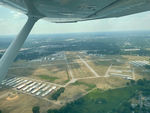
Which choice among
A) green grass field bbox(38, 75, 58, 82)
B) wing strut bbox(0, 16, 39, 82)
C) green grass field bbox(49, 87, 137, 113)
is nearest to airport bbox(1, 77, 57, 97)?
green grass field bbox(38, 75, 58, 82)

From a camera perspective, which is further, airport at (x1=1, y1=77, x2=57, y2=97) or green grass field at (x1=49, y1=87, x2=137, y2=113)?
airport at (x1=1, y1=77, x2=57, y2=97)

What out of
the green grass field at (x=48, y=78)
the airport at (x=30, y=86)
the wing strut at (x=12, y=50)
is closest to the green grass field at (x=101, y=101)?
the airport at (x=30, y=86)

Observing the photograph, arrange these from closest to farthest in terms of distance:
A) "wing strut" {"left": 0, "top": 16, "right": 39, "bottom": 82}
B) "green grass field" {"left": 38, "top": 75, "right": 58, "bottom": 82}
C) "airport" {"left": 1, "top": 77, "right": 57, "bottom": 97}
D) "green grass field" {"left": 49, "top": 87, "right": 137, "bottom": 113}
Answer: "wing strut" {"left": 0, "top": 16, "right": 39, "bottom": 82}, "green grass field" {"left": 49, "top": 87, "right": 137, "bottom": 113}, "airport" {"left": 1, "top": 77, "right": 57, "bottom": 97}, "green grass field" {"left": 38, "top": 75, "right": 58, "bottom": 82}

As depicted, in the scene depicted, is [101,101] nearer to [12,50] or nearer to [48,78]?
[48,78]

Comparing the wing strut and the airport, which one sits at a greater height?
the wing strut

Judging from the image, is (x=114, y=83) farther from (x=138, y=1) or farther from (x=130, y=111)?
(x=138, y=1)

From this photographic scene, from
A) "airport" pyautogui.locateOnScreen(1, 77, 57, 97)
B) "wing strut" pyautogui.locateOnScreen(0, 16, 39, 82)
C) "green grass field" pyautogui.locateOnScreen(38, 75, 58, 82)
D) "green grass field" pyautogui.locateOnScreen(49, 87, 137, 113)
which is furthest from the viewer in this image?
"green grass field" pyautogui.locateOnScreen(38, 75, 58, 82)

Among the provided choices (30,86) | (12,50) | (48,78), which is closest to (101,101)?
(30,86)

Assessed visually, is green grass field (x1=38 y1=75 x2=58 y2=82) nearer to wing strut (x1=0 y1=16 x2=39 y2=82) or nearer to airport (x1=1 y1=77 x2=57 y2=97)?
airport (x1=1 y1=77 x2=57 y2=97)

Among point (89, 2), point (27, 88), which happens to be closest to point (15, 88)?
point (27, 88)
